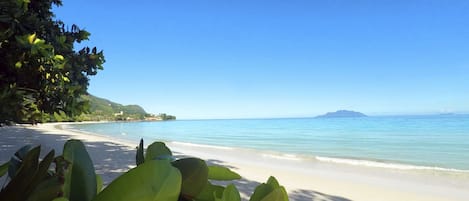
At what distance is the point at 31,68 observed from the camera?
4332mm

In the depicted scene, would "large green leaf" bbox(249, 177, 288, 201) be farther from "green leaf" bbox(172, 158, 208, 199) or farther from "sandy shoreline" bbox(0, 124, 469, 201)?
"sandy shoreline" bbox(0, 124, 469, 201)

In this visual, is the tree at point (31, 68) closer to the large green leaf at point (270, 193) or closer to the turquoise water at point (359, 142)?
the large green leaf at point (270, 193)

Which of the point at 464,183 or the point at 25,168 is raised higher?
the point at 25,168

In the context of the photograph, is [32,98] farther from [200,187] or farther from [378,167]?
[378,167]

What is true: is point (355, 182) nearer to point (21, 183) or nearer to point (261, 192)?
point (261, 192)

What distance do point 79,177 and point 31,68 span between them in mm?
4454

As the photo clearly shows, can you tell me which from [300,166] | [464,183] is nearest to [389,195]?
[464,183]

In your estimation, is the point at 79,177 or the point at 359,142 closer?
the point at 79,177

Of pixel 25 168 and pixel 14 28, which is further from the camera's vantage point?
pixel 14 28

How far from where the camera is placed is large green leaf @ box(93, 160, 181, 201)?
1.22 feet

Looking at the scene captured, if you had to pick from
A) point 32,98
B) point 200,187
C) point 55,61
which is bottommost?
point 200,187

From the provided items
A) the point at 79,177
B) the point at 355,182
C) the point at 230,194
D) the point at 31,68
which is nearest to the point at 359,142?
the point at 355,182

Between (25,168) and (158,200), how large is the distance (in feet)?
0.80

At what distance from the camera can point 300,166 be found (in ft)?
36.3
